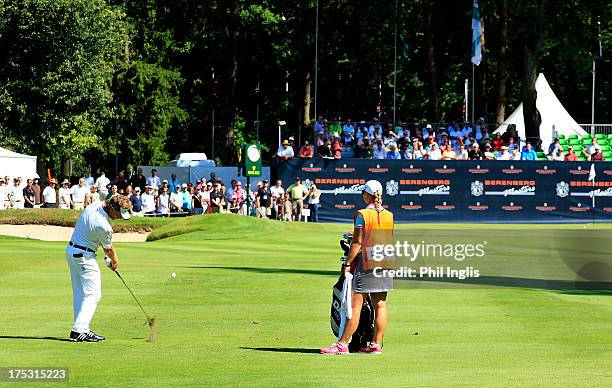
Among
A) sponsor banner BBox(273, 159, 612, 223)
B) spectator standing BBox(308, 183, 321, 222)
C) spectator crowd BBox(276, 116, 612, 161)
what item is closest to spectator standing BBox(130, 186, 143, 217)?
sponsor banner BBox(273, 159, 612, 223)

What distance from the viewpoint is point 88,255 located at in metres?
15.0

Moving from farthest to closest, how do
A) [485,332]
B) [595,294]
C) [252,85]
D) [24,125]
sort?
[252,85], [24,125], [595,294], [485,332]

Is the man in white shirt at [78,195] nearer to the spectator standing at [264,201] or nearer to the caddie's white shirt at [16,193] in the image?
the caddie's white shirt at [16,193]

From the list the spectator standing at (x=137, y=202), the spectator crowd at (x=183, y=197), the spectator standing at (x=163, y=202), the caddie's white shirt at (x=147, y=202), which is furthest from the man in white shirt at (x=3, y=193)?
the spectator standing at (x=163, y=202)

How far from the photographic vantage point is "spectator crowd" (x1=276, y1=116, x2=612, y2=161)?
50.1 meters

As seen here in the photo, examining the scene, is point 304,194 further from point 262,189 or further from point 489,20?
point 489,20

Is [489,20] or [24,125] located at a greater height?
[489,20]

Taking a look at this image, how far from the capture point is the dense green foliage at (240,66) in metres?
59.9

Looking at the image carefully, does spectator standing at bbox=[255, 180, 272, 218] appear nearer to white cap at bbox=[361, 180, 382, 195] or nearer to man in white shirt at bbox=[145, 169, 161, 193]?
man in white shirt at bbox=[145, 169, 161, 193]

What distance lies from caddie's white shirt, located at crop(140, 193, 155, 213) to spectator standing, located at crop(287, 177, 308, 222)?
5.43m

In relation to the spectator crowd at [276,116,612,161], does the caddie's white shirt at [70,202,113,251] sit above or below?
below

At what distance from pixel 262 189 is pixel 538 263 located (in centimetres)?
1979

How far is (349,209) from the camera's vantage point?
1941 inches

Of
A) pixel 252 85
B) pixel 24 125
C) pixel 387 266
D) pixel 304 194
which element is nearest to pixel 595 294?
pixel 387 266
